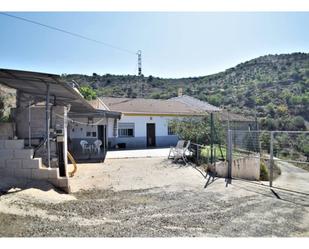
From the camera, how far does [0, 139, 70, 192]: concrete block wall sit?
8.08m

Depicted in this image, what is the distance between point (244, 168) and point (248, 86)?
4340cm

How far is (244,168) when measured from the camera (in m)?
10.6

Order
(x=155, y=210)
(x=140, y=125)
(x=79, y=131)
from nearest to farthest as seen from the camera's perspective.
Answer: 1. (x=155, y=210)
2. (x=79, y=131)
3. (x=140, y=125)

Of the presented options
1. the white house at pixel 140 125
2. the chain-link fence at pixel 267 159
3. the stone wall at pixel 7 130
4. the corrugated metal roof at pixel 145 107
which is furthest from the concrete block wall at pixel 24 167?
the corrugated metal roof at pixel 145 107

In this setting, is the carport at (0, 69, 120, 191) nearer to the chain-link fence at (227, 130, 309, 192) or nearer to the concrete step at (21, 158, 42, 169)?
the concrete step at (21, 158, 42, 169)

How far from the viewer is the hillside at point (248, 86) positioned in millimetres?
40094

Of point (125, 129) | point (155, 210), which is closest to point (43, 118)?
point (155, 210)

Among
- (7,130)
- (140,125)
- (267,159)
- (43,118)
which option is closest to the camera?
(267,159)

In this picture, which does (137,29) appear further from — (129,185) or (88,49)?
(88,49)

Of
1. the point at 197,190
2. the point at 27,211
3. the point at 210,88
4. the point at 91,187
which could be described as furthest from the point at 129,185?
the point at 210,88

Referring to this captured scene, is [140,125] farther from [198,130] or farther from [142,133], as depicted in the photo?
[198,130]

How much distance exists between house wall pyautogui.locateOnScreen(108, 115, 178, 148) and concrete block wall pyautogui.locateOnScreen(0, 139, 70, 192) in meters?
15.3
